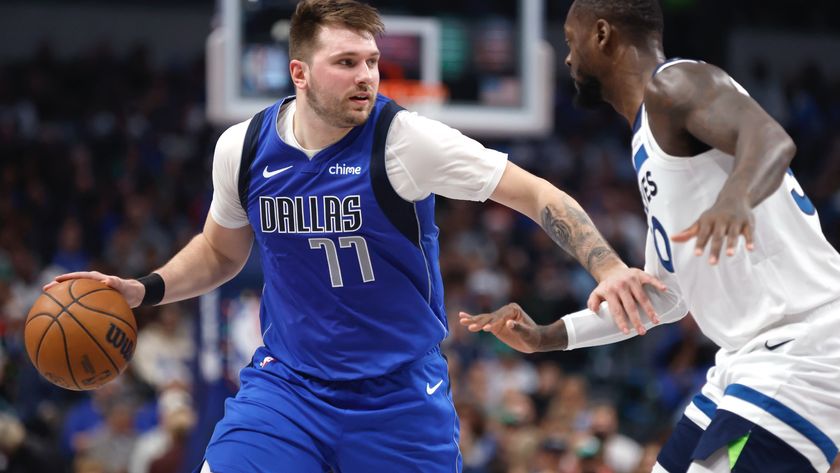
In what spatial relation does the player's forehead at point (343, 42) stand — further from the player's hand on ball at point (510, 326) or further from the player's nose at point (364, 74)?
the player's hand on ball at point (510, 326)

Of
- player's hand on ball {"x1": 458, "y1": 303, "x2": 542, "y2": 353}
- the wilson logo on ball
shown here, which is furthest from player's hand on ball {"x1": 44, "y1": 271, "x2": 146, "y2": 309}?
player's hand on ball {"x1": 458, "y1": 303, "x2": 542, "y2": 353}

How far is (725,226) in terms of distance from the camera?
326cm

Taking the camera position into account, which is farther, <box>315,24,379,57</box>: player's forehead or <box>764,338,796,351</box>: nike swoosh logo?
<box>315,24,379,57</box>: player's forehead

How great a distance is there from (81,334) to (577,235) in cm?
207

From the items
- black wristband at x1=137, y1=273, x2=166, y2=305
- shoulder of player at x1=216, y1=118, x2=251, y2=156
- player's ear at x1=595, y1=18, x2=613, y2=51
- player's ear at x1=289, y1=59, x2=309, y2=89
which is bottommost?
black wristband at x1=137, y1=273, x2=166, y2=305

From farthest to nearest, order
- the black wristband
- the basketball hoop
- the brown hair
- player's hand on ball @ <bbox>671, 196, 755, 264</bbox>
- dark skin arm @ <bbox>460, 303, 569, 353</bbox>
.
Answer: the basketball hoop < the black wristband < the brown hair < dark skin arm @ <bbox>460, 303, 569, 353</bbox> < player's hand on ball @ <bbox>671, 196, 755, 264</bbox>

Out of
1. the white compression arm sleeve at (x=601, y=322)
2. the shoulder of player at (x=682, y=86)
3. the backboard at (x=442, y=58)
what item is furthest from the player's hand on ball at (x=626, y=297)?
the backboard at (x=442, y=58)

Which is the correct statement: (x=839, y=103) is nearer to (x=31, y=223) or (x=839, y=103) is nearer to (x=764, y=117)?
(x=31, y=223)

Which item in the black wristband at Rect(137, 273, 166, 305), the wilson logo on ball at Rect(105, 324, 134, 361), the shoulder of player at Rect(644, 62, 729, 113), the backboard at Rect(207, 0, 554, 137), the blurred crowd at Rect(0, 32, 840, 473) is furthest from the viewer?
the blurred crowd at Rect(0, 32, 840, 473)

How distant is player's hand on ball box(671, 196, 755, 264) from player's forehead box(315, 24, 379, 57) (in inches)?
71.8

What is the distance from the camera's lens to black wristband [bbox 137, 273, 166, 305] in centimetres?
505

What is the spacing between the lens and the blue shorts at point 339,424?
444 centimetres

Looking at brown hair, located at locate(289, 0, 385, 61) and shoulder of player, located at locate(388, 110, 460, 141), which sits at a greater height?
brown hair, located at locate(289, 0, 385, 61)

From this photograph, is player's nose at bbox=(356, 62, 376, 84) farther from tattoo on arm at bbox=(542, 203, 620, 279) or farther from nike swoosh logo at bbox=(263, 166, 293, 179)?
tattoo on arm at bbox=(542, 203, 620, 279)
